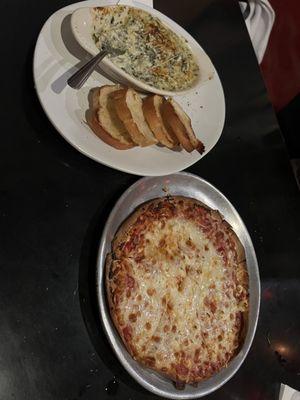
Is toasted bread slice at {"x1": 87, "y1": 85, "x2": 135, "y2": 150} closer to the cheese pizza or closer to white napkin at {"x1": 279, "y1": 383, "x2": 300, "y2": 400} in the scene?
the cheese pizza

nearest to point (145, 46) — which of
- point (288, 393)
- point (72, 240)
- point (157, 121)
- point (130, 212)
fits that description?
point (157, 121)

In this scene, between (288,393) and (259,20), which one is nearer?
(288,393)

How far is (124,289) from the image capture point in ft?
4.25

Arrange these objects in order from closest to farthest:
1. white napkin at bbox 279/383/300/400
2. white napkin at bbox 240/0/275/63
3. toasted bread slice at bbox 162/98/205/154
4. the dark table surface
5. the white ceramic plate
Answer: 1. the dark table surface
2. the white ceramic plate
3. toasted bread slice at bbox 162/98/205/154
4. white napkin at bbox 279/383/300/400
5. white napkin at bbox 240/0/275/63

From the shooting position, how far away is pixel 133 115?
138cm

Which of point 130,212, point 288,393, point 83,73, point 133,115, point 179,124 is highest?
point 83,73

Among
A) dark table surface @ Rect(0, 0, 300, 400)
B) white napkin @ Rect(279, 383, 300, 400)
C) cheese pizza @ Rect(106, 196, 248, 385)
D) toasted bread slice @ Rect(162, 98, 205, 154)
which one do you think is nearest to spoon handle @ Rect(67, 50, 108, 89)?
dark table surface @ Rect(0, 0, 300, 400)

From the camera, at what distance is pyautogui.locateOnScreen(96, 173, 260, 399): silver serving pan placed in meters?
1.28

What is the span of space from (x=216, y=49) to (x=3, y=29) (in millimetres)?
872

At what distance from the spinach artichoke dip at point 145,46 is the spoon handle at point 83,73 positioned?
0.08 m

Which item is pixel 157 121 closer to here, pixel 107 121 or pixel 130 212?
pixel 107 121

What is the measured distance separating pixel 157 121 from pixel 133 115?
105mm

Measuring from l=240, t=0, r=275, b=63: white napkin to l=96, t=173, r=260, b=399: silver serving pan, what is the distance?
116cm

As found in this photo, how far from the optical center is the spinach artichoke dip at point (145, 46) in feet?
4.94
